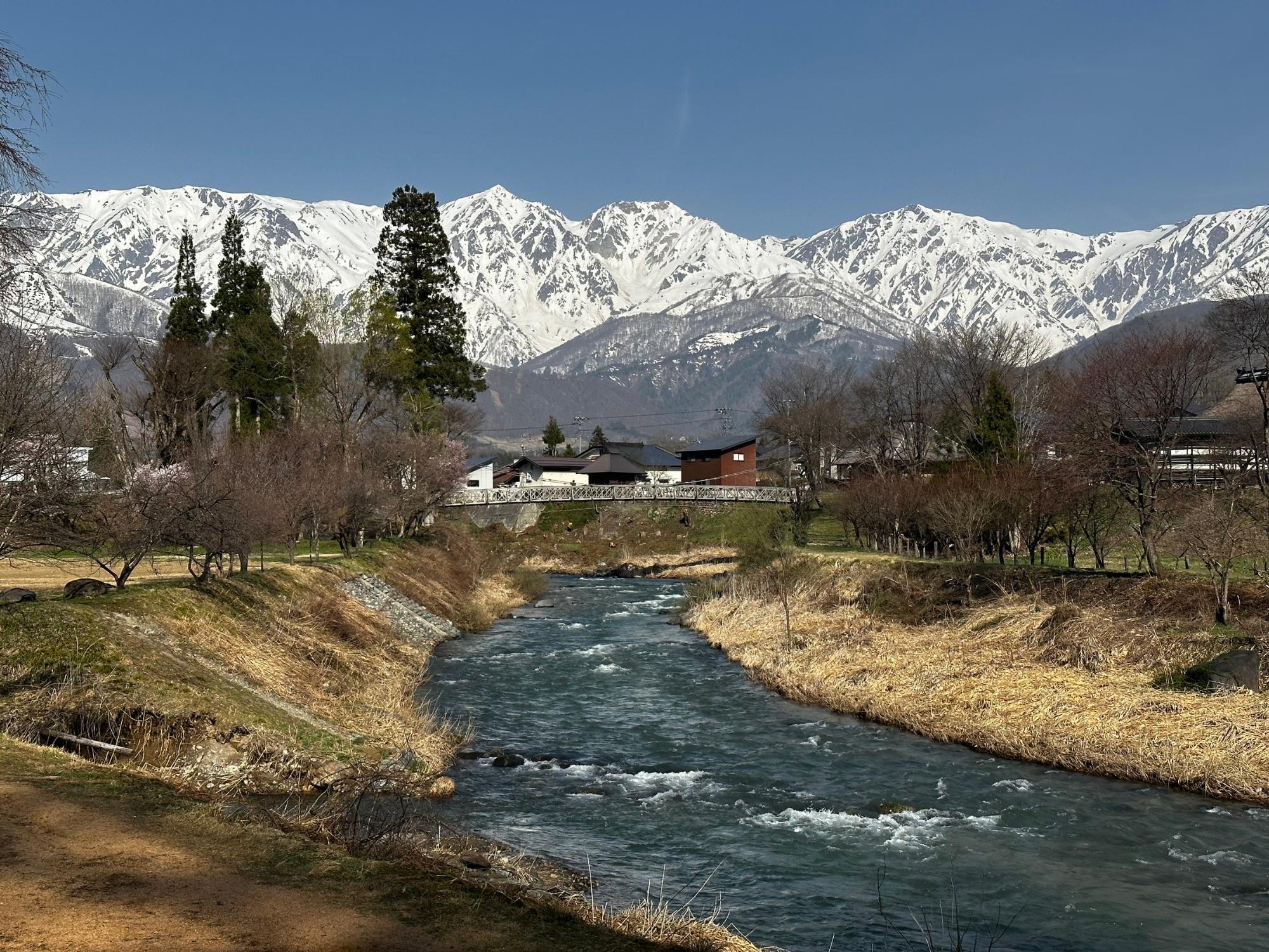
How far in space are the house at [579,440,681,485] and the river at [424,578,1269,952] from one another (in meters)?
91.7

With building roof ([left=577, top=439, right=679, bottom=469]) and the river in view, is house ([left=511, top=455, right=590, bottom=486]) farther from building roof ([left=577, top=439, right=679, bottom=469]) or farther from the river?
the river

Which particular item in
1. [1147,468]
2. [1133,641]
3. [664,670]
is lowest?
[664,670]

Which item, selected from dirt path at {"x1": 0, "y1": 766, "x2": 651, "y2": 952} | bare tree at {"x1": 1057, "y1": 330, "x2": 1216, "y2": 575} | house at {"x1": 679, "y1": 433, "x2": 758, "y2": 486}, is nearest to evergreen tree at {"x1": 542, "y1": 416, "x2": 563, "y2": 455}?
house at {"x1": 679, "y1": 433, "x2": 758, "y2": 486}

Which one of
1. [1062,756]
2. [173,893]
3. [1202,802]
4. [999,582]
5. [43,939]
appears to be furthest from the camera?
[999,582]

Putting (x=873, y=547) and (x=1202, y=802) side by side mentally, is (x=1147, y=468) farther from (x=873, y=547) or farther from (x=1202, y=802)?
(x=873, y=547)

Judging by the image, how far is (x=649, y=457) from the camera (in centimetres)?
13388

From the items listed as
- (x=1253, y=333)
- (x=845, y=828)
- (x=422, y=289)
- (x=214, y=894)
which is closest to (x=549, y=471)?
(x=422, y=289)

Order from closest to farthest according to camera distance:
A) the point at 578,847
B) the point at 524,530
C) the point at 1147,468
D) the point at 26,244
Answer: the point at 26,244
the point at 578,847
the point at 1147,468
the point at 524,530

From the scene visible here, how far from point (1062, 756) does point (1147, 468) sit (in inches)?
634

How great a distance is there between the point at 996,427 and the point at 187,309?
52.5m

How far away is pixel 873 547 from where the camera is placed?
194ft

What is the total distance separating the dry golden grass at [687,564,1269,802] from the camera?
21.3 m

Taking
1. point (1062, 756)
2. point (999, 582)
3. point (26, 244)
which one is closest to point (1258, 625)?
point (1062, 756)

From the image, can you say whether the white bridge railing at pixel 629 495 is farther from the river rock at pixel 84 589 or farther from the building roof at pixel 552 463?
the river rock at pixel 84 589
